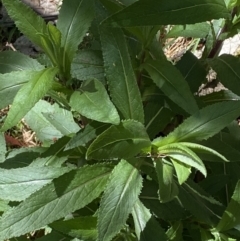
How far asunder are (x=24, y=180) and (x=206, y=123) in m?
0.57

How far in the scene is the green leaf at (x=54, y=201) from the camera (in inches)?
53.4

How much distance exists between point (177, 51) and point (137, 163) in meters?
1.51

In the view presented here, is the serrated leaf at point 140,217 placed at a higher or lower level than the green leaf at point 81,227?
lower

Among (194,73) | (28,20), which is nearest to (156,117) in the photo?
(194,73)

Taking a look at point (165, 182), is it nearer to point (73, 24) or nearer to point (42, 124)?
point (73, 24)

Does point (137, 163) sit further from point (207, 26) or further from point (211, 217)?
point (207, 26)

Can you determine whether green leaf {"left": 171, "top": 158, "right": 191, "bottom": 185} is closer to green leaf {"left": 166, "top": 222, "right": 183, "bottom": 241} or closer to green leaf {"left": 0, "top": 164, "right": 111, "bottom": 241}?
green leaf {"left": 0, "top": 164, "right": 111, "bottom": 241}

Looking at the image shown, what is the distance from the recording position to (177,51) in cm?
279

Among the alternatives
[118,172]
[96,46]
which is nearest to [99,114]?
[118,172]

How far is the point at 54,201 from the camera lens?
138 cm

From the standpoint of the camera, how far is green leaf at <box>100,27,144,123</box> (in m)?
1.36

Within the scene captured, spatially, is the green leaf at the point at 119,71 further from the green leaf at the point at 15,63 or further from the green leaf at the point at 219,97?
the green leaf at the point at 219,97

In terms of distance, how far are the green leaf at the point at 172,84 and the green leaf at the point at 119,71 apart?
0.10 meters

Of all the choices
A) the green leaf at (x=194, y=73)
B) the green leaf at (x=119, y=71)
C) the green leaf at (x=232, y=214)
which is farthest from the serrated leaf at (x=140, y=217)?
the green leaf at (x=194, y=73)
